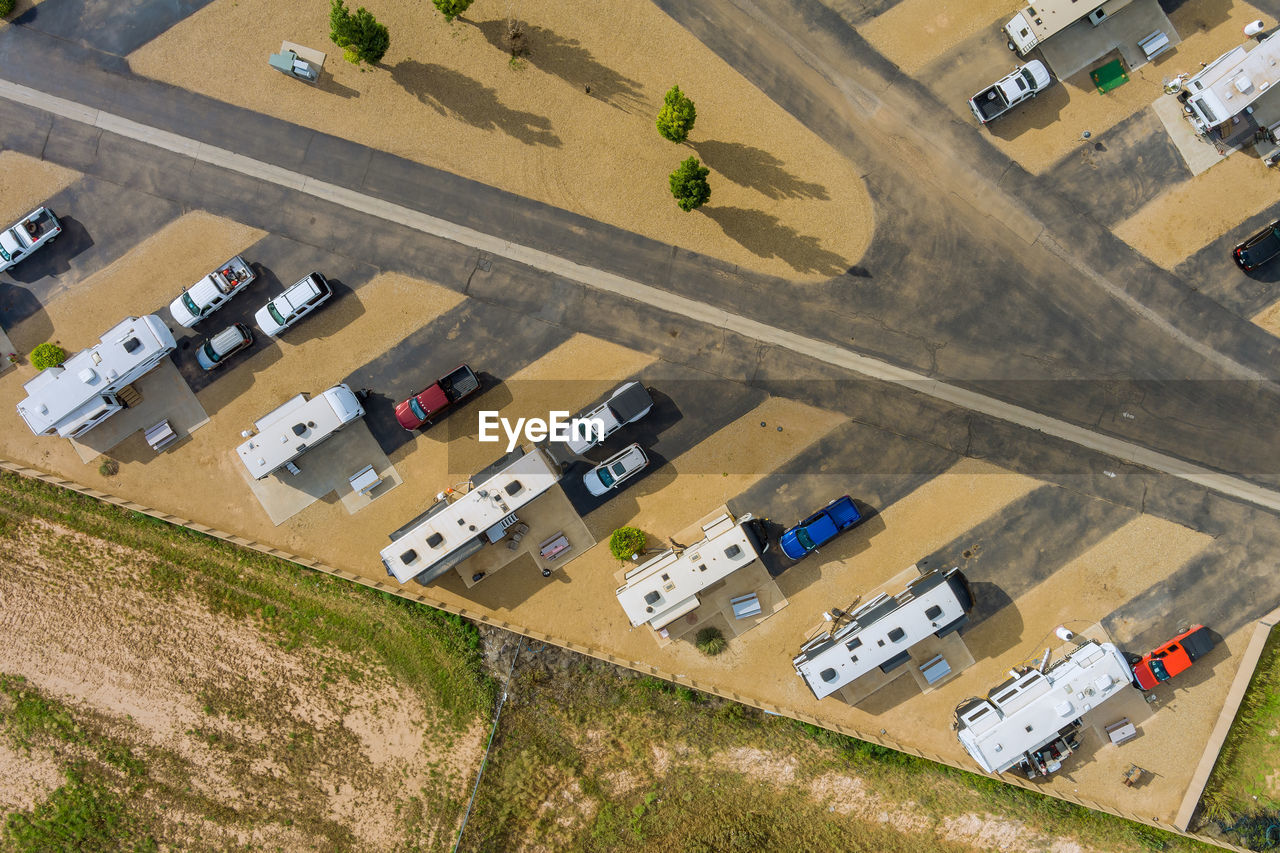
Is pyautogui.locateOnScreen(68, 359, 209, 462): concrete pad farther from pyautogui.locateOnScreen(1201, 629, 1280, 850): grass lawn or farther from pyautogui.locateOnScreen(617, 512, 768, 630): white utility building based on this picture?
pyautogui.locateOnScreen(1201, 629, 1280, 850): grass lawn

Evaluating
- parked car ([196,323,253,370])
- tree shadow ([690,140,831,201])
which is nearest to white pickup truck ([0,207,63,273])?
parked car ([196,323,253,370])

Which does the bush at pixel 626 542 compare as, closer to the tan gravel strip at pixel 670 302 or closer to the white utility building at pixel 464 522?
the white utility building at pixel 464 522

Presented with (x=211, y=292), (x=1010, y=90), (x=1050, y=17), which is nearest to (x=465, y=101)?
(x=211, y=292)

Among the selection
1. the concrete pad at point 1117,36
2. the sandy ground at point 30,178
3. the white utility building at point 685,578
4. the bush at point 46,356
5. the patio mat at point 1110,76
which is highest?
the sandy ground at point 30,178

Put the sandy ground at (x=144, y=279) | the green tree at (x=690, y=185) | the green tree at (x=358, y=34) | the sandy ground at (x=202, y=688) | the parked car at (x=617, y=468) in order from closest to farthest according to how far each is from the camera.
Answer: the green tree at (x=690, y=185) < the green tree at (x=358, y=34) < the parked car at (x=617, y=468) < the sandy ground at (x=202, y=688) < the sandy ground at (x=144, y=279)

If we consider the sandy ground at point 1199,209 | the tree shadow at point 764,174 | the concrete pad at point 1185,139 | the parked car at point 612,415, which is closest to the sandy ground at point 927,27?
the tree shadow at point 764,174

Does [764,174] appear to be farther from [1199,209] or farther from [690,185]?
[1199,209]

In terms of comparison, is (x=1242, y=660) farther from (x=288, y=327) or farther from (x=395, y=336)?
(x=288, y=327)
